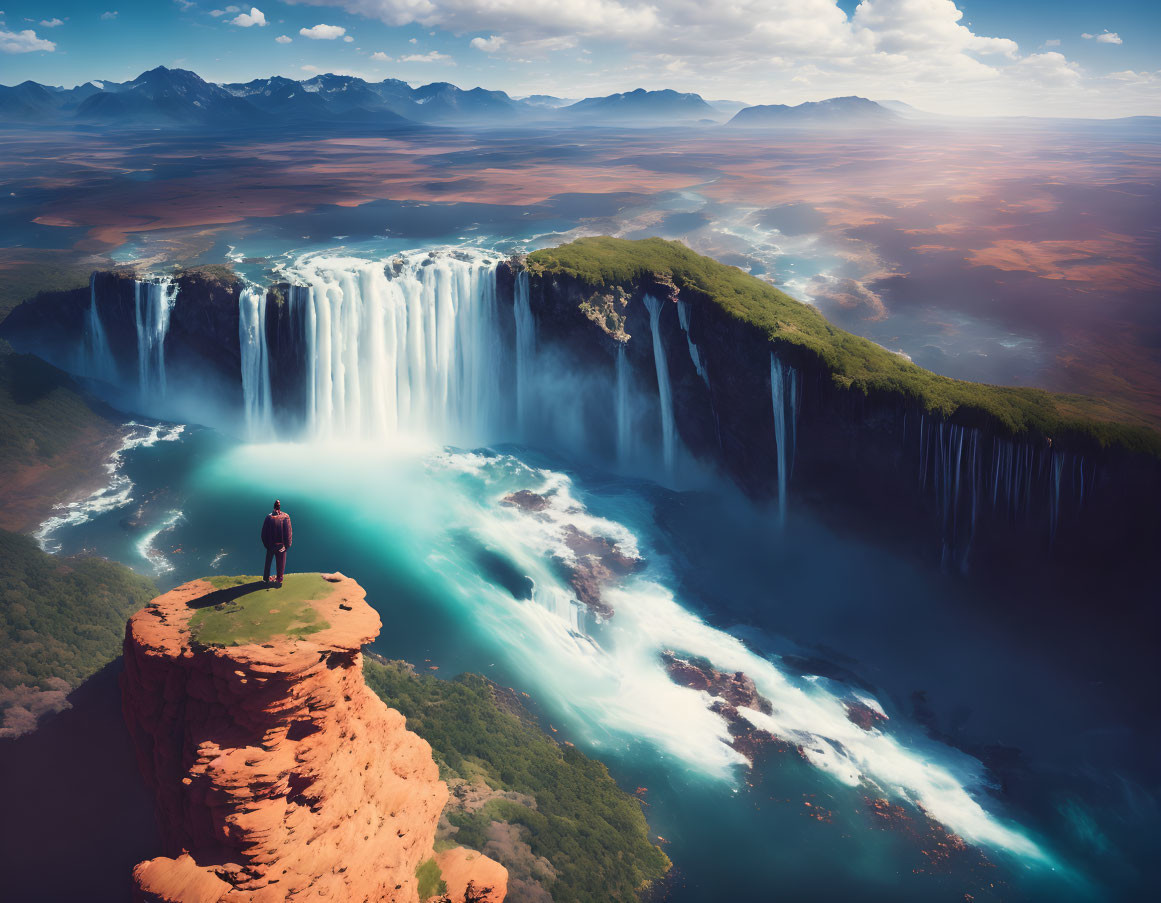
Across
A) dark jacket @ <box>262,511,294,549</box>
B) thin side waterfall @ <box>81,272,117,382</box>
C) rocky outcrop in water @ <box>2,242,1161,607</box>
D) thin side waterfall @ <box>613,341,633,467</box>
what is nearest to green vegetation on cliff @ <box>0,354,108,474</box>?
thin side waterfall @ <box>81,272,117,382</box>

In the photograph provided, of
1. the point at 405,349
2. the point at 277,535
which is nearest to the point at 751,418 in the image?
the point at 405,349

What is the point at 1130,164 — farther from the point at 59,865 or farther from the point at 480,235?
the point at 59,865

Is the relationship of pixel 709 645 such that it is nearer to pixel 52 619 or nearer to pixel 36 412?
pixel 52 619

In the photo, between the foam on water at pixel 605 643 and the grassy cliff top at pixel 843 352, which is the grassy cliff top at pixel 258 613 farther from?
the grassy cliff top at pixel 843 352

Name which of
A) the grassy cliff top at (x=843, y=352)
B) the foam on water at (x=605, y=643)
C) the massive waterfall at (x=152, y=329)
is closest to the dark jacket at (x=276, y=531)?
the foam on water at (x=605, y=643)

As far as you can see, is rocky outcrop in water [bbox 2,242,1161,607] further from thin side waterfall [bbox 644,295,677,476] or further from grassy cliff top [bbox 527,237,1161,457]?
grassy cliff top [bbox 527,237,1161,457]

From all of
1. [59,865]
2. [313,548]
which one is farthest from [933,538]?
[59,865]
